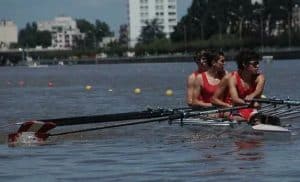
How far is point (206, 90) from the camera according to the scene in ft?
62.7

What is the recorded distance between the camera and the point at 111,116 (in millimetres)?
17500

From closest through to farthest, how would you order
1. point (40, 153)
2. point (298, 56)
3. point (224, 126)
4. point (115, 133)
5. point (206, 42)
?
1. point (40, 153)
2. point (224, 126)
3. point (115, 133)
4. point (298, 56)
5. point (206, 42)

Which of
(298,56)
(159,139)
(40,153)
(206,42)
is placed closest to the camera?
(40,153)

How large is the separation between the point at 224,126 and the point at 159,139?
75.2 inches

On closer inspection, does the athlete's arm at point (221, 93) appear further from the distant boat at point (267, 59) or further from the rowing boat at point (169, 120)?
the distant boat at point (267, 59)

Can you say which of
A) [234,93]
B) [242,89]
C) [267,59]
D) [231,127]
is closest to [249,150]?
[231,127]

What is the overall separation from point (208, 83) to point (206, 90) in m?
0.15

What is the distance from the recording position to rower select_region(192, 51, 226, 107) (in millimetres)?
18703

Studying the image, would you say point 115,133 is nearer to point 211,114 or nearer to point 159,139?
point 159,139

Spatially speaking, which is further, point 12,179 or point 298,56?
point 298,56

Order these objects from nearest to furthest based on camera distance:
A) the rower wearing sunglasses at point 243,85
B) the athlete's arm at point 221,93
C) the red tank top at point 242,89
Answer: the rower wearing sunglasses at point 243,85
the red tank top at point 242,89
the athlete's arm at point 221,93

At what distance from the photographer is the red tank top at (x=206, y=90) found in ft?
62.5

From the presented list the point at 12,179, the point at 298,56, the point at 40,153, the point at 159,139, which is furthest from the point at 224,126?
the point at 298,56

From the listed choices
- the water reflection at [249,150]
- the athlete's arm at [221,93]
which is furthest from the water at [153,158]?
the athlete's arm at [221,93]
